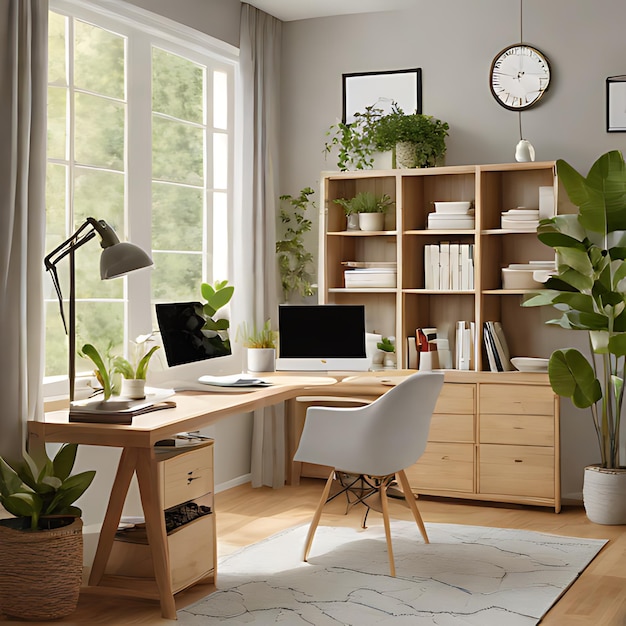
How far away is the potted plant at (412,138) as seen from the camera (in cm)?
532

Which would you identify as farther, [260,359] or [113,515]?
[260,359]

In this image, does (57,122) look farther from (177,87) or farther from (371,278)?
(371,278)

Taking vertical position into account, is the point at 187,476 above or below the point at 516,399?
below

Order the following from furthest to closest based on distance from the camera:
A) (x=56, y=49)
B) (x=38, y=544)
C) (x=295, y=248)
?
1. (x=295, y=248)
2. (x=56, y=49)
3. (x=38, y=544)

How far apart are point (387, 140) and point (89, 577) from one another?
9.64ft

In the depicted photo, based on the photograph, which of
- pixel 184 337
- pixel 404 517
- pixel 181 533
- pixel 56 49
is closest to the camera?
pixel 181 533

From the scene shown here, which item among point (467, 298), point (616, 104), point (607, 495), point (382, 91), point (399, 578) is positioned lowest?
point (399, 578)

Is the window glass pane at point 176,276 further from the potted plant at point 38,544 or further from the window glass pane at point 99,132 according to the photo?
the potted plant at point 38,544

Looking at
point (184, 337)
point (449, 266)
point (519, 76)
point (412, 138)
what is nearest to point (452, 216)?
point (449, 266)

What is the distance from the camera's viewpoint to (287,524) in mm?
4711

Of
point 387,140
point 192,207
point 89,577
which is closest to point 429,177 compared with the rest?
point 387,140

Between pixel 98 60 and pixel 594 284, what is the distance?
2.60 metres

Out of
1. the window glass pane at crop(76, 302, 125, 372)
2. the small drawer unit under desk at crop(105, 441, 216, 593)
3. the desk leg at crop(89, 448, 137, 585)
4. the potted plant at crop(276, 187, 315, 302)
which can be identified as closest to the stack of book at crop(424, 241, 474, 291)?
the potted plant at crop(276, 187, 315, 302)

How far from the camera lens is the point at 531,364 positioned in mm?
5094
